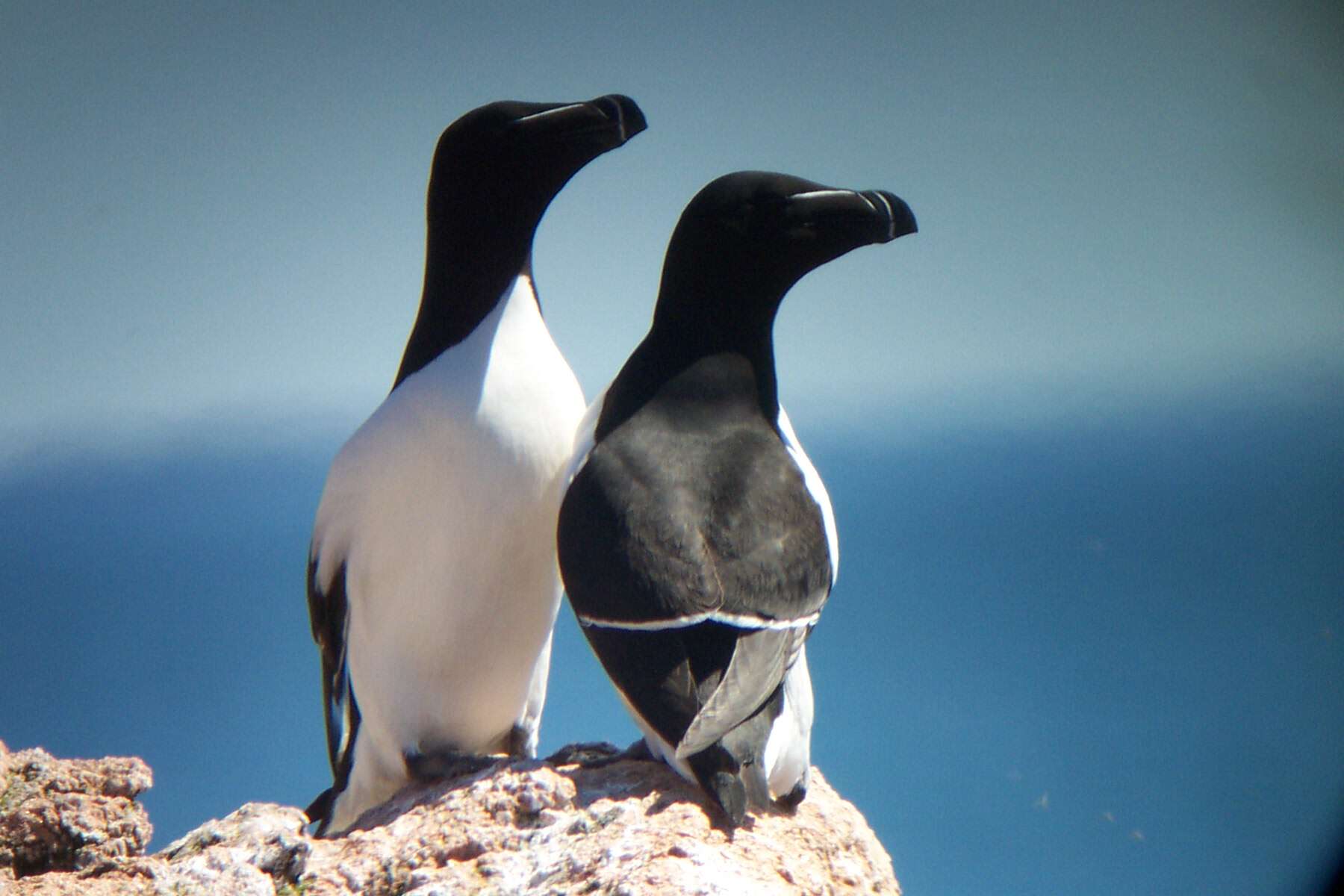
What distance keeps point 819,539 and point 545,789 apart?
2.48 feet

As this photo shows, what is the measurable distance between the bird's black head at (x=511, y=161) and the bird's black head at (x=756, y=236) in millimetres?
329

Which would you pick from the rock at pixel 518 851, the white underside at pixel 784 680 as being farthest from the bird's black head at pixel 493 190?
the rock at pixel 518 851

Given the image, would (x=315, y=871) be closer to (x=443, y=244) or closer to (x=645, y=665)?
(x=645, y=665)

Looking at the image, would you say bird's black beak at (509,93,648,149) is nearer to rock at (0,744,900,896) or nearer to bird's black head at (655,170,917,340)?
bird's black head at (655,170,917,340)

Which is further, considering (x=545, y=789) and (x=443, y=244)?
(x=443, y=244)

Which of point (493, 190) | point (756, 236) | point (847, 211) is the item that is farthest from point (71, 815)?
point (847, 211)

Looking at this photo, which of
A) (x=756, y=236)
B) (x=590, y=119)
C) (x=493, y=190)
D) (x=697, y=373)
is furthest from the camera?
(x=493, y=190)

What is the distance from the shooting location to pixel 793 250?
2.95m

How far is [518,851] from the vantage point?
2.10 m

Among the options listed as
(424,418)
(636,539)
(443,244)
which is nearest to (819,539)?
(636,539)

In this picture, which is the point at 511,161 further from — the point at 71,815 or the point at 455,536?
the point at 71,815

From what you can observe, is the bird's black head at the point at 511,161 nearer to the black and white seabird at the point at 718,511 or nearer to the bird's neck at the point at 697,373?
the black and white seabird at the point at 718,511

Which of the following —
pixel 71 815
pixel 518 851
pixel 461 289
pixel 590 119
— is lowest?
pixel 518 851

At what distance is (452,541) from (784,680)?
2.96 feet
